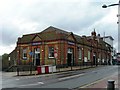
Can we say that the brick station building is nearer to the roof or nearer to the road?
the roof

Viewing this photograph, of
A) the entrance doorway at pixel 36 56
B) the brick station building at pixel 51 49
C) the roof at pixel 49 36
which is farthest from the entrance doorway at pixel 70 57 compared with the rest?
the entrance doorway at pixel 36 56

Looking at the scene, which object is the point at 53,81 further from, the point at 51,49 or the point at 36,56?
the point at 36,56

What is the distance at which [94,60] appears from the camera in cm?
6825

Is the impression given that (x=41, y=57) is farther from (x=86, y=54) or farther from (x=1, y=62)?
(x=86, y=54)

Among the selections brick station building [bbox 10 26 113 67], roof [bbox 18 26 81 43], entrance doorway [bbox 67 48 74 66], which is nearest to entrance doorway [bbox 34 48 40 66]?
brick station building [bbox 10 26 113 67]

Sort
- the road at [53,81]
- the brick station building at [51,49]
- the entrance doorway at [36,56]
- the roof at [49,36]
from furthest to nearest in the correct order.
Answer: the entrance doorway at [36,56] → the roof at [49,36] → the brick station building at [51,49] → the road at [53,81]

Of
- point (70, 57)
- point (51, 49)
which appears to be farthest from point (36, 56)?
point (70, 57)

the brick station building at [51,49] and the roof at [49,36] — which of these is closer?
the brick station building at [51,49]

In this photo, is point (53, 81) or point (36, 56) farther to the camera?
point (36, 56)

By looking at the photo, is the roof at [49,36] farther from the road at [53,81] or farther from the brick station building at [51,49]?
the road at [53,81]

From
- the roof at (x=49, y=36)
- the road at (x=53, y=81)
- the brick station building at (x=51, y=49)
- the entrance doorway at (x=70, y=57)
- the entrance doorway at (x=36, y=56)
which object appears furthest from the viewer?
the entrance doorway at (x=36, y=56)

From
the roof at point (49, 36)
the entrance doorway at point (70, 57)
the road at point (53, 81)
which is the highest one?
the roof at point (49, 36)

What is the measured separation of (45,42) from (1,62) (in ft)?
34.9

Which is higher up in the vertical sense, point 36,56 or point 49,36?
point 49,36
